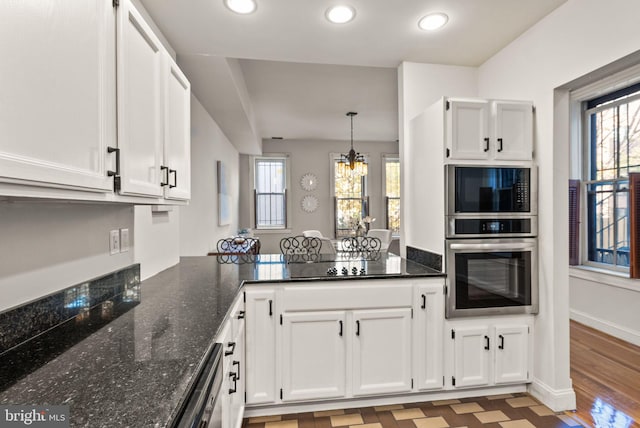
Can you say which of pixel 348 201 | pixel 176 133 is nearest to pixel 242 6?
pixel 176 133

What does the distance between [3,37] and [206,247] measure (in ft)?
11.8

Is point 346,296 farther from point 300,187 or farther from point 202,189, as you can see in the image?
point 300,187

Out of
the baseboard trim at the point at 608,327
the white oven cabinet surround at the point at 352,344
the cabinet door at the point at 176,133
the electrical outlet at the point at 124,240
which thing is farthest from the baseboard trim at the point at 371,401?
the baseboard trim at the point at 608,327

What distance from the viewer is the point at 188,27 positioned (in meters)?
2.21

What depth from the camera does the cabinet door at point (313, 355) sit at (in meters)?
2.08

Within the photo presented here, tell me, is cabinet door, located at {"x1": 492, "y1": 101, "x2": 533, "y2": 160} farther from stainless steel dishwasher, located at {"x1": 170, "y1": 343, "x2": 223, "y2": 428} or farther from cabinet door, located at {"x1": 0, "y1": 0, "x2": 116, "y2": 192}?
cabinet door, located at {"x1": 0, "y1": 0, "x2": 116, "y2": 192}

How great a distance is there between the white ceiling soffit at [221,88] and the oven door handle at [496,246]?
7.42 ft

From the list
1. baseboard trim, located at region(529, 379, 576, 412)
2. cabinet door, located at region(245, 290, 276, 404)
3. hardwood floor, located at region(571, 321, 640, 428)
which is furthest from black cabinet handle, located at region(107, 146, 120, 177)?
hardwood floor, located at region(571, 321, 640, 428)

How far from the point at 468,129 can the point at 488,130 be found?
0.48 feet

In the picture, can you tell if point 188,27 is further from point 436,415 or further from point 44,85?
point 436,415

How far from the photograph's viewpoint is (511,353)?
2.30m

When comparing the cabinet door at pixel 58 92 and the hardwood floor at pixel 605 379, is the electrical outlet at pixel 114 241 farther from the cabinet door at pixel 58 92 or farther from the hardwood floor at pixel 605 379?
the hardwood floor at pixel 605 379

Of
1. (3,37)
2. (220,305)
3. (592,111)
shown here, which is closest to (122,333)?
(220,305)

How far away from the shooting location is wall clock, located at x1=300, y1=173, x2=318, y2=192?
7.37 meters
